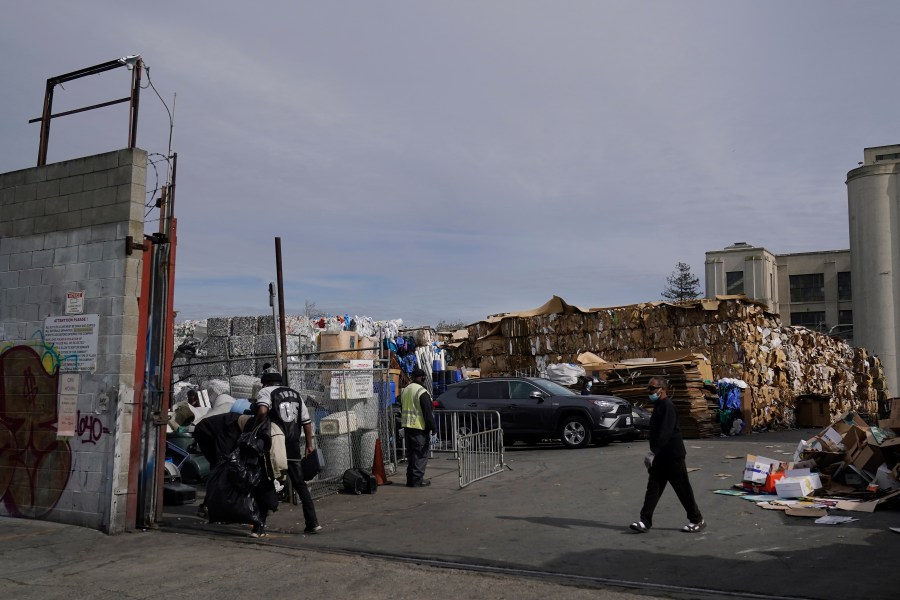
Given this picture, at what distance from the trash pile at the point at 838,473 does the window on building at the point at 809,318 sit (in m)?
45.8

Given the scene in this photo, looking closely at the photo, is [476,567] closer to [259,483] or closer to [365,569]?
[365,569]

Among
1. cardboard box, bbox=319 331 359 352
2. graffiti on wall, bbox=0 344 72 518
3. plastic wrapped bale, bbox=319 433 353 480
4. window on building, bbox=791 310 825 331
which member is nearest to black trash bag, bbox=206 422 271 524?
graffiti on wall, bbox=0 344 72 518

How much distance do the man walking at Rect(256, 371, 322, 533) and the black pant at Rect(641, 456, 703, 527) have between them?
376 centimetres

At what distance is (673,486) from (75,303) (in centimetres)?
747

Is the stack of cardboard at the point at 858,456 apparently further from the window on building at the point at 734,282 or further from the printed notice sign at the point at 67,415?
the window on building at the point at 734,282

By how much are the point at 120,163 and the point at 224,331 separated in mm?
10226

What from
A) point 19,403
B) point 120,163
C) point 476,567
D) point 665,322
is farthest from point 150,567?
point 665,322

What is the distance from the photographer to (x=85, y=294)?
9828 millimetres

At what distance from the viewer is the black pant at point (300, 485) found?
9039 mm

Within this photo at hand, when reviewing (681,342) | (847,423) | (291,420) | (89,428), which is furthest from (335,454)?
(681,342)

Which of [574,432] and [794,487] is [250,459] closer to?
[794,487]

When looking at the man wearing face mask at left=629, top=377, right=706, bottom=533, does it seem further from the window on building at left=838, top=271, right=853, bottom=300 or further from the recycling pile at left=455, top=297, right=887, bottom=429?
the window on building at left=838, top=271, right=853, bottom=300

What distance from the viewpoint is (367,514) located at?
10.3 meters

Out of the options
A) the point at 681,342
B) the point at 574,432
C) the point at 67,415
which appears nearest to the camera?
the point at 67,415
